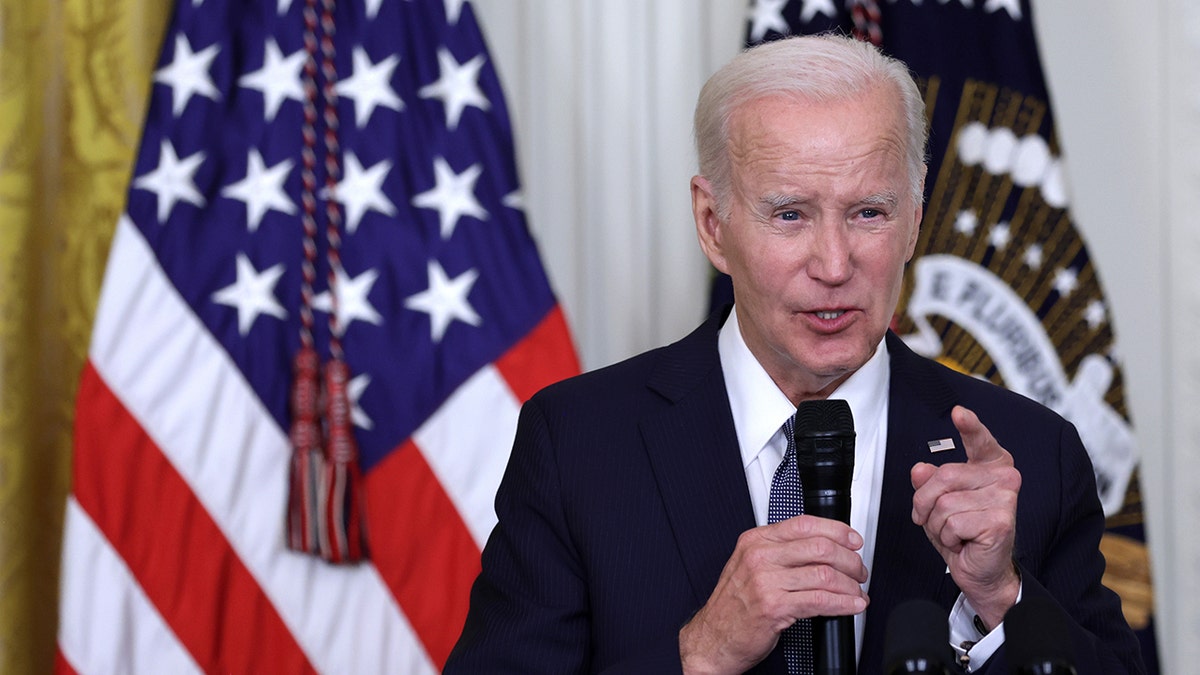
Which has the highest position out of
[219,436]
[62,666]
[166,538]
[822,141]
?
[822,141]

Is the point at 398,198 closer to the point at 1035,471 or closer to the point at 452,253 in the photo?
the point at 452,253

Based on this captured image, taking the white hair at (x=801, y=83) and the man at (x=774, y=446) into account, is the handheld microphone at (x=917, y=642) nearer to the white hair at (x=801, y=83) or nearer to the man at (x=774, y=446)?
the man at (x=774, y=446)

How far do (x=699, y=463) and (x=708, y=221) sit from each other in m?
0.39

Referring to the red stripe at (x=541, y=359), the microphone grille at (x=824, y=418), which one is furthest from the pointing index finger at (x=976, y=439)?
the red stripe at (x=541, y=359)

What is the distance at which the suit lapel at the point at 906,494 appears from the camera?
1721 mm

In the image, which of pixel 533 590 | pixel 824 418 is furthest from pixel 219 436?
pixel 824 418

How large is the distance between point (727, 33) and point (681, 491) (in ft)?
6.42

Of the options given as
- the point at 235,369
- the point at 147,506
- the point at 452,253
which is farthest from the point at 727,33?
the point at 147,506

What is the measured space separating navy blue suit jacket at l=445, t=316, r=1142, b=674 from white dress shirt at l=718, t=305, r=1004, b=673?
29mm

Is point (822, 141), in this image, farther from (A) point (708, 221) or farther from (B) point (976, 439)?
(B) point (976, 439)

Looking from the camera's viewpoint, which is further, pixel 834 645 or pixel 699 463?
pixel 699 463

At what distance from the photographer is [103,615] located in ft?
9.19

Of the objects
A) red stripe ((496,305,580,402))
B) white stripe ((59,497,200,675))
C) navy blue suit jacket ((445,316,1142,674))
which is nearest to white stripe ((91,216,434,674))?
white stripe ((59,497,200,675))

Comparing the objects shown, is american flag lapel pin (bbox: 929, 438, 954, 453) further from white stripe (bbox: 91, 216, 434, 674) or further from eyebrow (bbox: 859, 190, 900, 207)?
white stripe (bbox: 91, 216, 434, 674)
